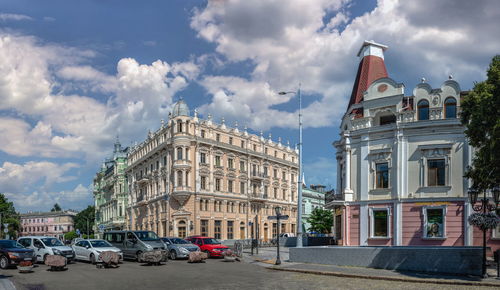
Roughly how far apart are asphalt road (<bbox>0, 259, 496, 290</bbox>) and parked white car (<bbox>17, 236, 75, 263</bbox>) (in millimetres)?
3209

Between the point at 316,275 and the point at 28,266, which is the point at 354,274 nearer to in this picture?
the point at 316,275

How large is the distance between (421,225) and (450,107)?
805 cm

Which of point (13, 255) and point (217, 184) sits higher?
point (217, 184)

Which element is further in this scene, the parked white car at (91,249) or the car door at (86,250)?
the car door at (86,250)

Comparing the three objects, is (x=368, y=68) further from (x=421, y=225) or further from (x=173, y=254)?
(x=173, y=254)

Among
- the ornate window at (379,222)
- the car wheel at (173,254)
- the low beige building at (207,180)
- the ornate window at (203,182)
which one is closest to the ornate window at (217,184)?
the low beige building at (207,180)

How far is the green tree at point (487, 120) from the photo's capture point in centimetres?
1981

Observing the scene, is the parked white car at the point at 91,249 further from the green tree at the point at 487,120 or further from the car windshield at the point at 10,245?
the green tree at the point at 487,120

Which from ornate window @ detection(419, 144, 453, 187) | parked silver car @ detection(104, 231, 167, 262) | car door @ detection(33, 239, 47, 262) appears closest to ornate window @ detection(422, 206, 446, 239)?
ornate window @ detection(419, 144, 453, 187)

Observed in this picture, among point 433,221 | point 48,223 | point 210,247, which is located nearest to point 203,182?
point 210,247

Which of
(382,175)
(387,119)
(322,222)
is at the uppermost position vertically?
(387,119)

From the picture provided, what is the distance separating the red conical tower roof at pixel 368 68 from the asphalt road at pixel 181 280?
18915mm

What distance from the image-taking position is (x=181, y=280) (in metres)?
19.3

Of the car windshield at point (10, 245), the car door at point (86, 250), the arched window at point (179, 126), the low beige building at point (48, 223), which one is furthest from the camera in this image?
the low beige building at point (48, 223)
